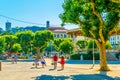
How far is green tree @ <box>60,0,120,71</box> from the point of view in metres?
30.8

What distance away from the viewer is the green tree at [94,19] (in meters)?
30.8

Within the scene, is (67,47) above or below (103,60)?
above

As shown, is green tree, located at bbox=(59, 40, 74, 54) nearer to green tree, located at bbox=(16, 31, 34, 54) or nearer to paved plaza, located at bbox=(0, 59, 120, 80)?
green tree, located at bbox=(16, 31, 34, 54)

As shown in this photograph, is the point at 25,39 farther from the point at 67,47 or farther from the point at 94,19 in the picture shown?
the point at 94,19

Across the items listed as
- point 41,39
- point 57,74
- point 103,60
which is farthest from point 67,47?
point 57,74

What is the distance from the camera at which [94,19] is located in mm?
33000

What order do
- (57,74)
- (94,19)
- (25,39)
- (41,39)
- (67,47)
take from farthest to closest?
(25,39), (41,39), (67,47), (94,19), (57,74)

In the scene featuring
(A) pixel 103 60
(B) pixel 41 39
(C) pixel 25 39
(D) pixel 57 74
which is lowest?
(D) pixel 57 74

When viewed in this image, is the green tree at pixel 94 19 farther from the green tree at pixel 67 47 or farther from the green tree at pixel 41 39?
the green tree at pixel 41 39

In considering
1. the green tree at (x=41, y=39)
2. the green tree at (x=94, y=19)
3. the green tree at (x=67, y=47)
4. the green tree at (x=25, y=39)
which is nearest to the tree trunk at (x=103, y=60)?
the green tree at (x=94, y=19)

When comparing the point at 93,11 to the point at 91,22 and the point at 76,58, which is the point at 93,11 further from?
the point at 76,58

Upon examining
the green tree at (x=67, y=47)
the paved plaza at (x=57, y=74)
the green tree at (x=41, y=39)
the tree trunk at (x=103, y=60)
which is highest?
the green tree at (x=41, y=39)

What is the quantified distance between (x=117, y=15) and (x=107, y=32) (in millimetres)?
2136

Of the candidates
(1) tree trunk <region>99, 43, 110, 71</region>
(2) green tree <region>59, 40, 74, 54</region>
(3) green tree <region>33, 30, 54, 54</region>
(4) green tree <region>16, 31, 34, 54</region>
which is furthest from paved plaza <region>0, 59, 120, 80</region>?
(4) green tree <region>16, 31, 34, 54</region>
